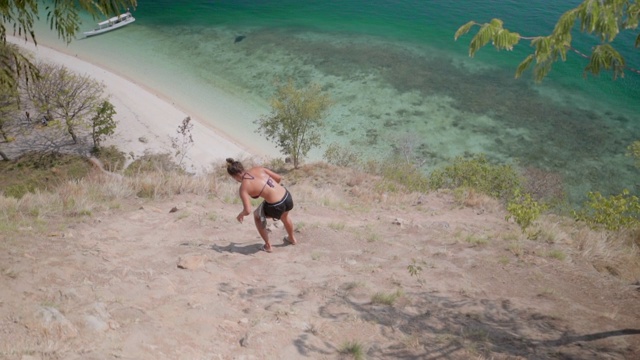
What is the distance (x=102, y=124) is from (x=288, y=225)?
806 inches

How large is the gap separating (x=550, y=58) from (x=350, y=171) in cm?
1711

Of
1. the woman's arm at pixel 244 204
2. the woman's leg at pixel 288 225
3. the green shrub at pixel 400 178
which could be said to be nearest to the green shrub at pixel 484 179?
the green shrub at pixel 400 178

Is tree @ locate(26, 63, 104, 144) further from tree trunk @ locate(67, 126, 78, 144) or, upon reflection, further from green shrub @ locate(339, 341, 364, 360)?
green shrub @ locate(339, 341, 364, 360)

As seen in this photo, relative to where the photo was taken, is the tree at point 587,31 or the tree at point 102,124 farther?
the tree at point 102,124

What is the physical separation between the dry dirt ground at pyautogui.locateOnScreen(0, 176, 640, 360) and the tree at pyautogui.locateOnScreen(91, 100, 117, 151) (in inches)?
670

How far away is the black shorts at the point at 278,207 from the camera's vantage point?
25.2 ft

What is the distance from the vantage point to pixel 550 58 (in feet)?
15.9

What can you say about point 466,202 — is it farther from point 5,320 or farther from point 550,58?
point 5,320

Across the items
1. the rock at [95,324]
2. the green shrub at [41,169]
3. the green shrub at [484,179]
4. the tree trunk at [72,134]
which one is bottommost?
the green shrub at [41,169]

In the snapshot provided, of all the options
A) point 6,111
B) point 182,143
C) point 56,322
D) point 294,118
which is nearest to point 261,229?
point 56,322

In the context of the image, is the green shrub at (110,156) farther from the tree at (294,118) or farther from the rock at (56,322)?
the rock at (56,322)

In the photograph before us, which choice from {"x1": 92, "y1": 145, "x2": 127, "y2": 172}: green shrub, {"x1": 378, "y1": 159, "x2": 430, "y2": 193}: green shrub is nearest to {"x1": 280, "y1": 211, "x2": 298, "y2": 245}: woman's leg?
{"x1": 378, "y1": 159, "x2": 430, "y2": 193}: green shrub

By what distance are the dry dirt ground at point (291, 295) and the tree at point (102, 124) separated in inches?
670

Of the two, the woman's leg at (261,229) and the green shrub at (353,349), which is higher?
the woman's leg at (261,229)
